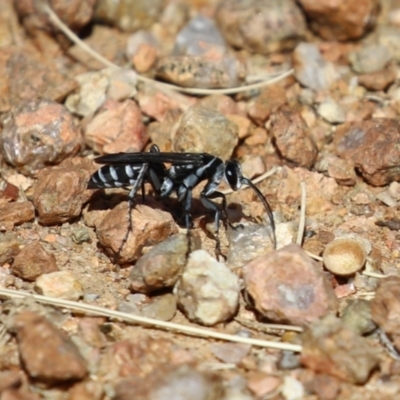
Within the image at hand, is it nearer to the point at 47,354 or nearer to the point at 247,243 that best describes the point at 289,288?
the point at 247,243

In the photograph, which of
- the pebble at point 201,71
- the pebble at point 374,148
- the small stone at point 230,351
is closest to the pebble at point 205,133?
the pebble at point 201,71

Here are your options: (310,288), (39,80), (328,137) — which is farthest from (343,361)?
(39,80)

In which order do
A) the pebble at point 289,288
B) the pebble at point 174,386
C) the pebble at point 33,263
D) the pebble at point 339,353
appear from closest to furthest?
the pebble at point 174,386, the pebble at point 339,353, the pebble at point 289,288, the pebble at point 33,263

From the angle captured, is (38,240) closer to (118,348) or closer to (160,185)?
(160,185)

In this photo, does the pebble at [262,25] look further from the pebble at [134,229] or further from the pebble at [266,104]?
the pebble at [134,229]

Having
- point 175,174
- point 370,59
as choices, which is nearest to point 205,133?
point 175,174

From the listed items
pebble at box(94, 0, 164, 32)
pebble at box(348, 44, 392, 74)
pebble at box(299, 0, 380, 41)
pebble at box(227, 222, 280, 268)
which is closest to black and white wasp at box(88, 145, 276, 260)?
pebble at box(227, 222, 280, 268)

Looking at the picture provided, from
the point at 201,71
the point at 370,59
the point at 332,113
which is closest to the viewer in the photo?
the point at 332,113

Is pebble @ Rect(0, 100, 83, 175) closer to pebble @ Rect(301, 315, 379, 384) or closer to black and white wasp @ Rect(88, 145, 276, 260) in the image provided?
black and white wasp @ Rect(88, 145, 276, 260)
